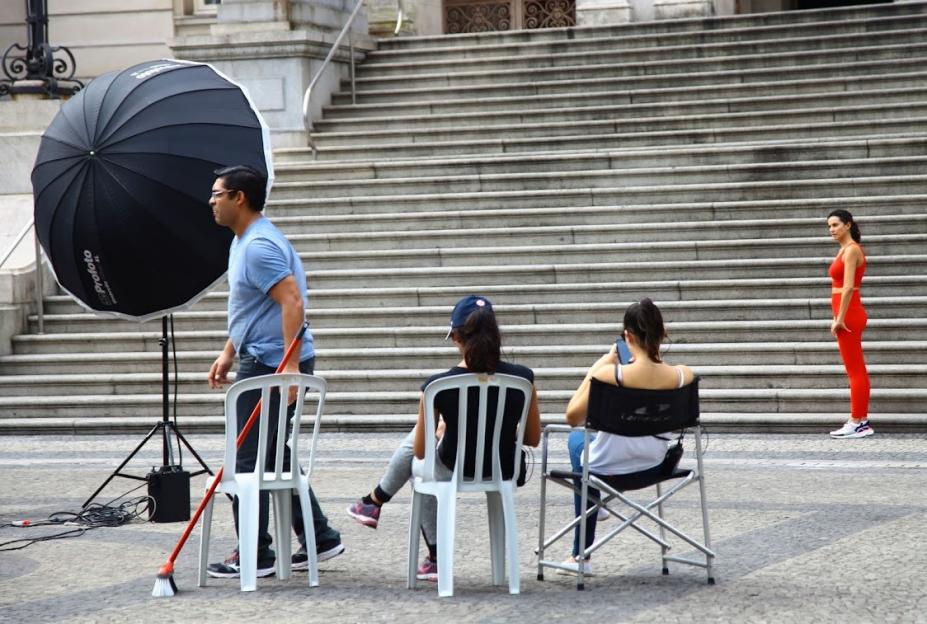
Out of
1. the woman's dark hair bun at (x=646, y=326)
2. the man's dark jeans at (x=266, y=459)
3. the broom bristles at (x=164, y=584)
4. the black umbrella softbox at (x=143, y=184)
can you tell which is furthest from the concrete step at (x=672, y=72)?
the broom bristles at (x=164, y=584)

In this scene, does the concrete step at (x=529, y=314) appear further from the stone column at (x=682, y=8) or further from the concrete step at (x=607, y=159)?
the stone column at (x=682, y=8)

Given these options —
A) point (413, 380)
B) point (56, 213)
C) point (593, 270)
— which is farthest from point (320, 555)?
point (593, 270)

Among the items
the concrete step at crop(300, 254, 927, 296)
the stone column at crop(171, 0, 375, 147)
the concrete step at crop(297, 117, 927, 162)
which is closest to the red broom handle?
the concrete step at crop(300, 254, 927, 296)

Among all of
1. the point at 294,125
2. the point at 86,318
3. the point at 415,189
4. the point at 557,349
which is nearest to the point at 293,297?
the point at 557,349

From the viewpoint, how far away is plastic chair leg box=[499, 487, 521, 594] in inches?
263

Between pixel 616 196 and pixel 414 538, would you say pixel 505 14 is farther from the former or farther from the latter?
pixel 414 538

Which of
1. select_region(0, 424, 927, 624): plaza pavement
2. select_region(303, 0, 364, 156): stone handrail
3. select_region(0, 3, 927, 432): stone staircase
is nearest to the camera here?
select_region(0, 424, 927, 624): plaza pavement

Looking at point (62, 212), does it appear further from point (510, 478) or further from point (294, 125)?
point (294, 125)

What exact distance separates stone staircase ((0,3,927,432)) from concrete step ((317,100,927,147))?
2cm

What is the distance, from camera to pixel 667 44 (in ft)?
62.1

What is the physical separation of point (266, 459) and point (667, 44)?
42.2 feet

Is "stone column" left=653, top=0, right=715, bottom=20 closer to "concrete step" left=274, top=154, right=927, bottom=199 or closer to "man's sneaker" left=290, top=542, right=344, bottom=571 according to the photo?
"concrete step" left=274, top=154, right=927, bottom=199

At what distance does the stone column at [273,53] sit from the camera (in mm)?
18594

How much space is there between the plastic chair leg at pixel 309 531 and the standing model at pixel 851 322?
233 inches
